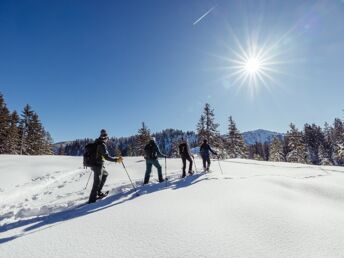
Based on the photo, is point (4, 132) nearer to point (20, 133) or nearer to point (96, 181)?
point (20, 133)

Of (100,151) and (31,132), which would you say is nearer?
(100,151)

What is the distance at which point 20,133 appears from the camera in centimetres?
4644

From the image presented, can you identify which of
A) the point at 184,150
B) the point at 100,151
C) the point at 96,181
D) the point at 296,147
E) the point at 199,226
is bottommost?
the point at 199,226

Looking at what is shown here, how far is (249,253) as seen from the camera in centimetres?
367

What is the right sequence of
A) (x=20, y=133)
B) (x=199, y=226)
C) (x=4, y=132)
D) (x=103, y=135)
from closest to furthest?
(x=199, y=226) < (x=103, y=135) < (x=4, y=132) < (x=20, y=133)

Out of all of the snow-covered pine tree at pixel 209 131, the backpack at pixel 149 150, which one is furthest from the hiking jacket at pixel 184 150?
the snow-covered pine tree at pixel 209 131

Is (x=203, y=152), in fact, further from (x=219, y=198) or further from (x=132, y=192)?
(x=219, y=198)

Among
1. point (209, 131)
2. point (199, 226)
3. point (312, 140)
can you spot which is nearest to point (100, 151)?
point (199, 226)

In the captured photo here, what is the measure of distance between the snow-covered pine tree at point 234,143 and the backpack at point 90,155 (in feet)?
135

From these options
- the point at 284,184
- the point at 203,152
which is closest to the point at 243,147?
the point at 203,152

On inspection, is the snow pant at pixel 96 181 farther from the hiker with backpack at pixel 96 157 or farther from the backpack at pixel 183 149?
the backpack at pixel 183 149

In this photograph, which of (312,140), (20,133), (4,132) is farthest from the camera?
(312,140)

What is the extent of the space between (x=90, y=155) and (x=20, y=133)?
154ft

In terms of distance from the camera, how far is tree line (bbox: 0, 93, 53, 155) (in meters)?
39.5
